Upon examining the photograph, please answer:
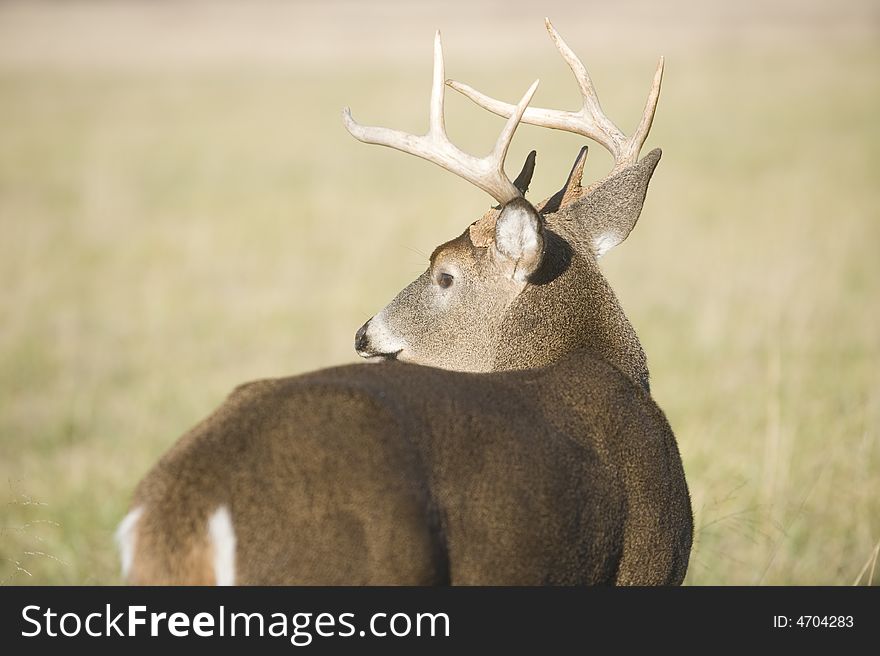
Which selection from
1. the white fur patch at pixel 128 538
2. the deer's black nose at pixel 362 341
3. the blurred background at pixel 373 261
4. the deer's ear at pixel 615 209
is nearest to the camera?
the white fur patch at pixel 128 538

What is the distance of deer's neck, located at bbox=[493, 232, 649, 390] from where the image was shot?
14.8 feet

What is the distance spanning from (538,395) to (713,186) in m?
18.2

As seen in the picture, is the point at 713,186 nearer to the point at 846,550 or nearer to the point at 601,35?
the point at 846,550

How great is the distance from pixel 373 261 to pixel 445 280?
10519mm

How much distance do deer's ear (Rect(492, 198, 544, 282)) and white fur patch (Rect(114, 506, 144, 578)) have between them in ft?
6.59

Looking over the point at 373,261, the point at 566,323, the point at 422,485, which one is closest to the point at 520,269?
the point at 566,323

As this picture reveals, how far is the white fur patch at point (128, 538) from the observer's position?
10.0 feet

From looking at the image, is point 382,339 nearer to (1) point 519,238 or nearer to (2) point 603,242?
(1) point 519,238

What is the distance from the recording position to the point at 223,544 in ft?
9.62

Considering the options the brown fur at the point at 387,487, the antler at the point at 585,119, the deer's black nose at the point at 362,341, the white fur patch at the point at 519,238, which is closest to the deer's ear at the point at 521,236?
the white fur patch at the point at 519,238

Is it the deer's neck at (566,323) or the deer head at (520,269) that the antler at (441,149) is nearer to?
the deer head at (520,269)

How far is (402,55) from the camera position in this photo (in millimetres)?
44688

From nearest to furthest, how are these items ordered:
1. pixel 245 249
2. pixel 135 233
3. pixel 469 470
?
pixel 469 470 < pixel 245 249 < pixel 135 233
